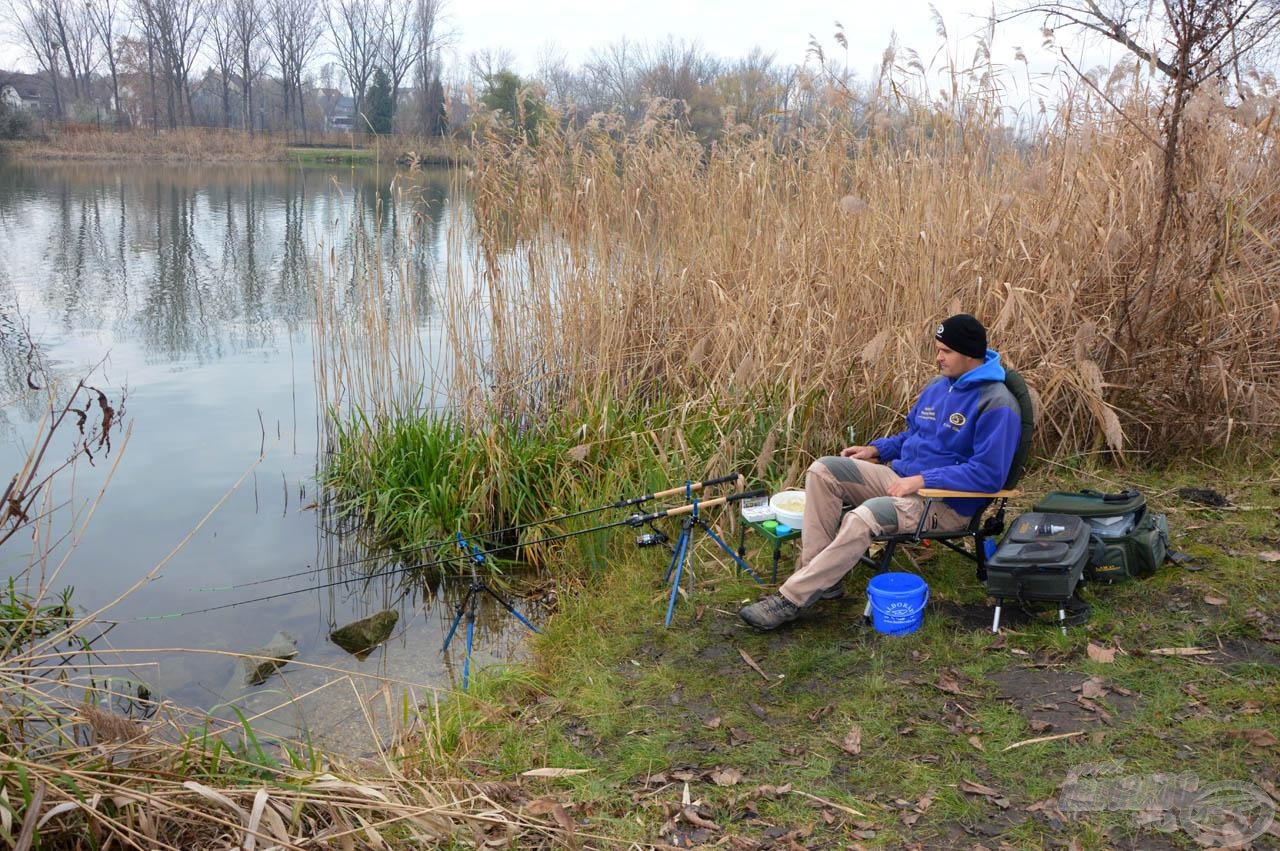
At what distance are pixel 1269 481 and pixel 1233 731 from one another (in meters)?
2.53

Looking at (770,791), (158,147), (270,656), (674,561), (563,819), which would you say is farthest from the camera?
(158,147)

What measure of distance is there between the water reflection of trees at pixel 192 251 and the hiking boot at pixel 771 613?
338 cm

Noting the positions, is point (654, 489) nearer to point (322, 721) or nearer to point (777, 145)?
point (322, 721)

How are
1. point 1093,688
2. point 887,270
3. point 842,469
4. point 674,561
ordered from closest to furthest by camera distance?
point 1093,688 → point 842,469 → point 674,561 → point 887,270

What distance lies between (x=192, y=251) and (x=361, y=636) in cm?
1114

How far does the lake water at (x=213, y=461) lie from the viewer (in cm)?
448

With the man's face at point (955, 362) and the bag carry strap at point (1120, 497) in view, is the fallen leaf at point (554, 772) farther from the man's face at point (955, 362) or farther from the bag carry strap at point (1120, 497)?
the bag carry strap at point (1120, 497)

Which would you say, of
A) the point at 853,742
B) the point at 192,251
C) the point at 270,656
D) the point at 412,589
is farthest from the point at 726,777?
the point at 192,251

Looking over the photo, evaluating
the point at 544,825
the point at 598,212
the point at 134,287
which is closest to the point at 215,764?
the point at 544,825

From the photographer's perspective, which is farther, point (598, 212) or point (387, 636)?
point (598, 212)

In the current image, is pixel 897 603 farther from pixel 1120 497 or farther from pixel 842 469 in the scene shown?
pixel 1120 497

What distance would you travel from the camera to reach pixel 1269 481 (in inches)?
192

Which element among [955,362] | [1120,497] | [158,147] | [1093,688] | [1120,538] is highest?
[158,147]

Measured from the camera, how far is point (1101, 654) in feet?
11.0
